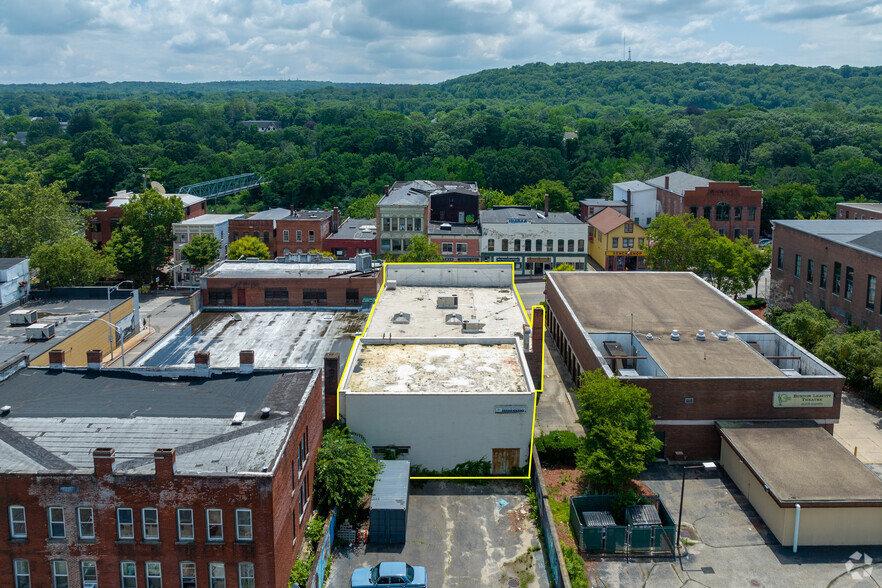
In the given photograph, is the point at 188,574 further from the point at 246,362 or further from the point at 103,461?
the point at 246,362

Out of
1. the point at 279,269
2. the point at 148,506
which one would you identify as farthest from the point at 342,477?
the point at 279,269

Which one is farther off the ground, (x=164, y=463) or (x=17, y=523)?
(x=164, y=463)

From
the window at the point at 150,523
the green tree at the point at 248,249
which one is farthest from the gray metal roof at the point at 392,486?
the green tree at the point at 248,249

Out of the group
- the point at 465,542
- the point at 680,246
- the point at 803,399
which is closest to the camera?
the point at 465,542

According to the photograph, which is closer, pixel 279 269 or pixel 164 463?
pixel 164 463

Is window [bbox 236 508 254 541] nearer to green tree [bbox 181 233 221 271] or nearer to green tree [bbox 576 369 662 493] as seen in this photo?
green tree [bbox 576 369 662 493]

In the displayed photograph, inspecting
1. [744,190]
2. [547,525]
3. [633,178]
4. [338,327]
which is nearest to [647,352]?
[547,525]

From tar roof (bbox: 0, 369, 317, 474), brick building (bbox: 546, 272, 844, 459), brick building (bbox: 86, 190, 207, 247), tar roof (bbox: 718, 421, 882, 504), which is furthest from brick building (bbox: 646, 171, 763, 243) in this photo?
tar roof (bbox: 0, 369, 317, 474)

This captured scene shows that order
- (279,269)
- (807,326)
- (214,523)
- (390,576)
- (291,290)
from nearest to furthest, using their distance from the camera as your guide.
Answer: (214,523), (390,576), (807,326), (291,290), (279,269)
